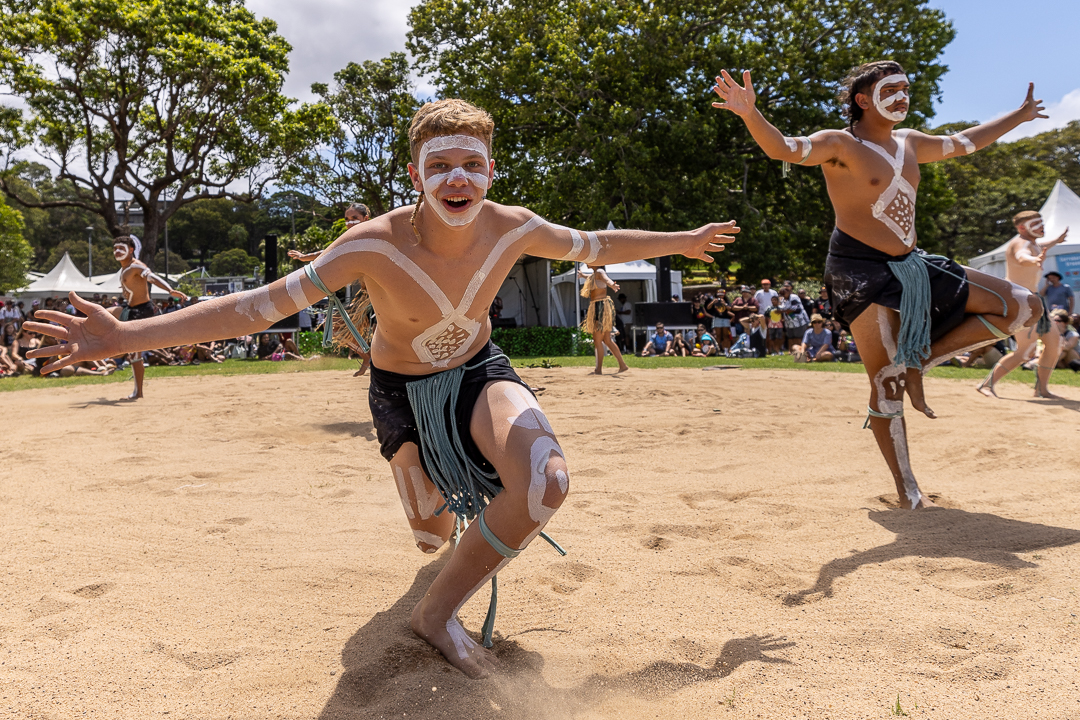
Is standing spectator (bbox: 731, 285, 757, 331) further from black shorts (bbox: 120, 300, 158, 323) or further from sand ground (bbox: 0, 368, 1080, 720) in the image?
black shorts (bbox: 120, 300, 158, 323)

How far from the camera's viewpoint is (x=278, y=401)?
843cm

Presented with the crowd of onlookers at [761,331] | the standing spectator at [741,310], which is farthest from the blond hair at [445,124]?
the standing spectator at [741,310]

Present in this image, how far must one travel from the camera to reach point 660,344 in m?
17.3

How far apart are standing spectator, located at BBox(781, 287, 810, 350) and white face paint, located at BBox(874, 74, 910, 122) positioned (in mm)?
12843

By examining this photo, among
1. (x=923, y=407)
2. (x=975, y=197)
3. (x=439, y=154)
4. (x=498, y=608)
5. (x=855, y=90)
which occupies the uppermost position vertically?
(x=975, y=197)

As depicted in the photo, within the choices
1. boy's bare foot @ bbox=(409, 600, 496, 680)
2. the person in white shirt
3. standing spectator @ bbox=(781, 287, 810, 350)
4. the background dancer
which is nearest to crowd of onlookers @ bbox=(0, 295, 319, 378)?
the background dancer

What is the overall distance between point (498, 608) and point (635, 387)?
22.3ft

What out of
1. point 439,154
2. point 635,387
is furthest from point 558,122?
point 439,154

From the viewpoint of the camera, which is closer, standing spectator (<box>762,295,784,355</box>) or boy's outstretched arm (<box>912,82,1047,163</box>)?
boy's outstretched arm (<box>912,82,1047,163</box>)

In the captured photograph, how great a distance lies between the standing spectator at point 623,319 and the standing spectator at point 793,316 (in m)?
3.87

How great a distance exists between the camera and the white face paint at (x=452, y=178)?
2.47 metres

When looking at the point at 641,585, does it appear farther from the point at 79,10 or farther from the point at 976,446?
the point at 79,10

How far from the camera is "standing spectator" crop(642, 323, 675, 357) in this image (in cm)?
1716

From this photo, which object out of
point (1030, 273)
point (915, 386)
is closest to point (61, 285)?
point (1030, 273)
